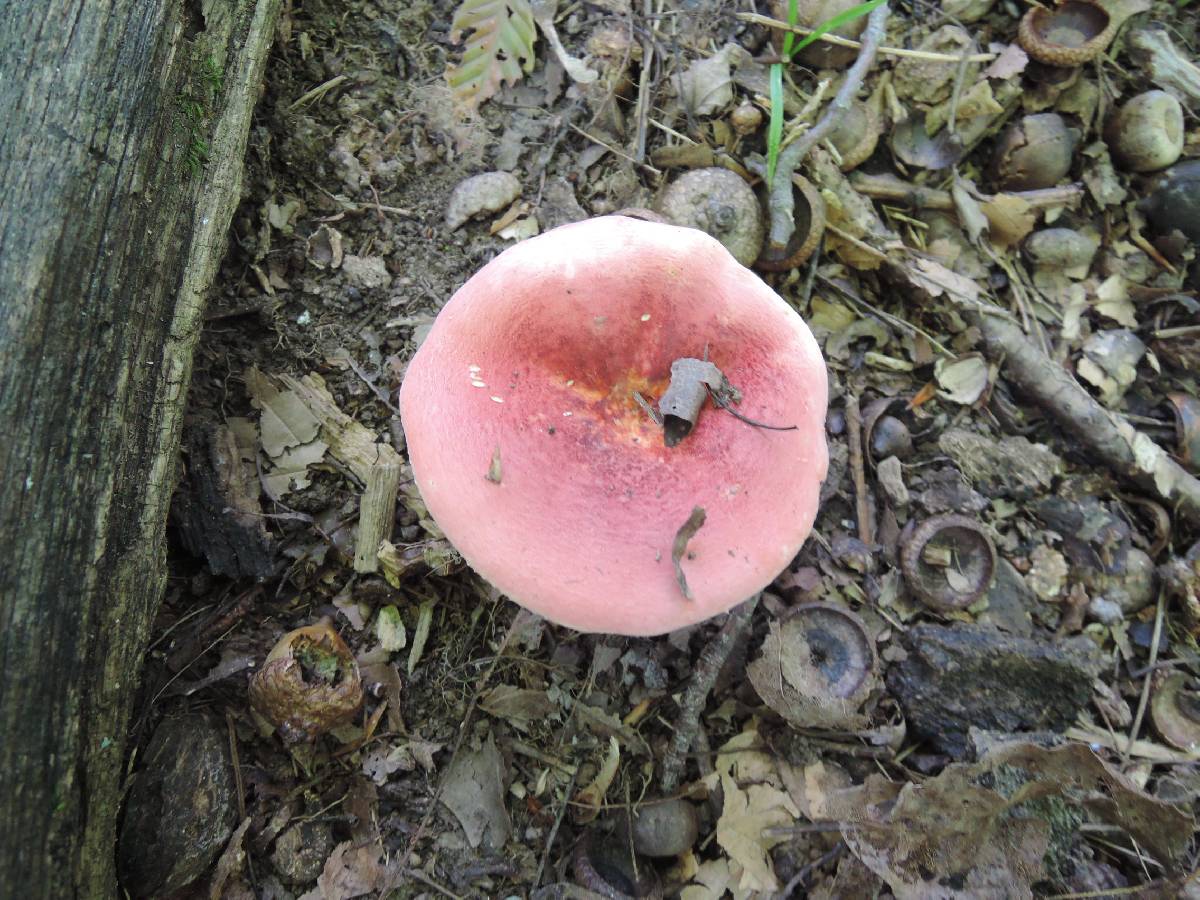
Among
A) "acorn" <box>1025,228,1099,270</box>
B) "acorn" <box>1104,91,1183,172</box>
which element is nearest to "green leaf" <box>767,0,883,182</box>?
"acorn" <box>1025,228,1099,270</box>

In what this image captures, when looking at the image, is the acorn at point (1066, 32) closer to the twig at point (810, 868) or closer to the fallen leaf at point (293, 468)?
the twig at point (810, 868)

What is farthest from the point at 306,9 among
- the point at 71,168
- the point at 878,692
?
the point at 878,692

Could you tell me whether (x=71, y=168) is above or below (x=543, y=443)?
above

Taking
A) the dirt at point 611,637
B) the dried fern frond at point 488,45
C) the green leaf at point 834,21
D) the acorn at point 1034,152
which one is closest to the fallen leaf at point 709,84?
the dirt at point 611,637

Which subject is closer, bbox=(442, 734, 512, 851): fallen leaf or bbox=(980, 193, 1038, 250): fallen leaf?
bbox=(442, 734, 512, 851): fallen leaf

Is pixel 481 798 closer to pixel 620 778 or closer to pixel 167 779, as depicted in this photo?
pixel 620 778

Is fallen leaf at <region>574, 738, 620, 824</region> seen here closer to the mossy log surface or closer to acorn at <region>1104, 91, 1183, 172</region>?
the mossy log surface
